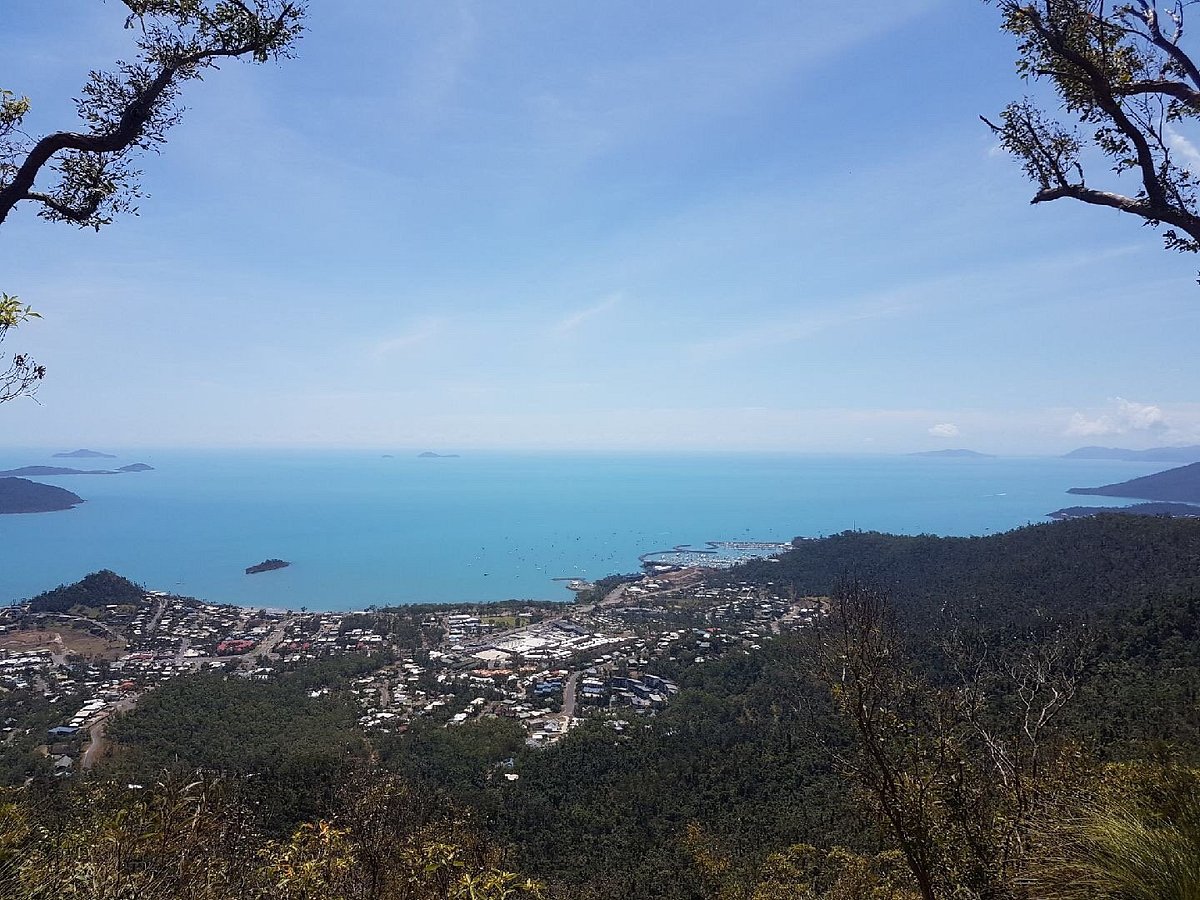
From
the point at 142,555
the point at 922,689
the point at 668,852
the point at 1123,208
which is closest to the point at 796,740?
the point at 668,852

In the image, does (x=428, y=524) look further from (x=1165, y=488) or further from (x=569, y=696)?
(x=1165, y=488)

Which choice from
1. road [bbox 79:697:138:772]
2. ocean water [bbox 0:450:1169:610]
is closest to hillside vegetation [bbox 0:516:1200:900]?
road [bbox 79:697:138:772]

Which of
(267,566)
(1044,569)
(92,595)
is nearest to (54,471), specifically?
(267,566)

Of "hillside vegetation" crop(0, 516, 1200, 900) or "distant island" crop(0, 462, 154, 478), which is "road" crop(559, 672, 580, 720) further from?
"distant island" crop(0, 462, 154, 478)

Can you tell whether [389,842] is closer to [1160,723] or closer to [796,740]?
[1160,723]

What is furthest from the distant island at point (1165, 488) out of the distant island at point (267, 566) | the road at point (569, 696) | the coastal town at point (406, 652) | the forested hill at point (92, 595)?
the forested hill at point (92, 595)
